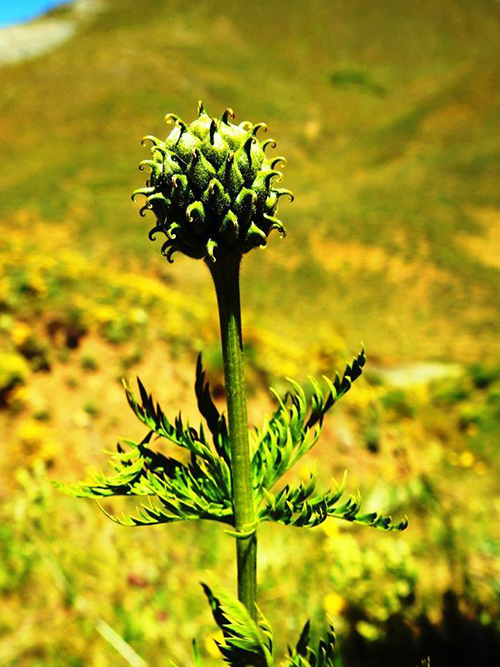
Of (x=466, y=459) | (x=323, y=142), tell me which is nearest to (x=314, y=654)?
(x=466, y=459)

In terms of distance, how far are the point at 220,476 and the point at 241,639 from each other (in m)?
0.39

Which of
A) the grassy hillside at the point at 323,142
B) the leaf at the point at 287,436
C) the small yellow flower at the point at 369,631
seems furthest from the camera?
the grassy hillside at the point at 323,142

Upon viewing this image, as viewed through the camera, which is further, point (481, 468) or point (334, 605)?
point (481, 468)

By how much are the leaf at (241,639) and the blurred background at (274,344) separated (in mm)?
60

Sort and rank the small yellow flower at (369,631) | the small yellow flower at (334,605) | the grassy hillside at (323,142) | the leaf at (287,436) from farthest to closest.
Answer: the grassy hillside at (323,142)
the small yellow flower at (334,605)
the small yellow flower at (369,631)
the leaf at (287,436)

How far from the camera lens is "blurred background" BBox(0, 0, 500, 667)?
3.58 metres

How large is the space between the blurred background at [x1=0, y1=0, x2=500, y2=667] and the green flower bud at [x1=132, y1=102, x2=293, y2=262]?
76cm

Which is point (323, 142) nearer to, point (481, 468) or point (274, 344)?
point (274, 344)

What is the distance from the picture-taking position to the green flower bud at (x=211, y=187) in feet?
3.61

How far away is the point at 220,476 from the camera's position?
137 cm

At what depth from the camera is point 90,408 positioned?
5871 millimetres

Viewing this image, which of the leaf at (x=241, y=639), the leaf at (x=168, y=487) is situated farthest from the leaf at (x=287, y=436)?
the leaf at (x=241, y=639)

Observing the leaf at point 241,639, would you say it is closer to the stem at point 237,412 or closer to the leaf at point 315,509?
the stem at point 237,412

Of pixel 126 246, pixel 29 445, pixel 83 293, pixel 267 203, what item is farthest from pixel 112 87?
pixel 267 203
